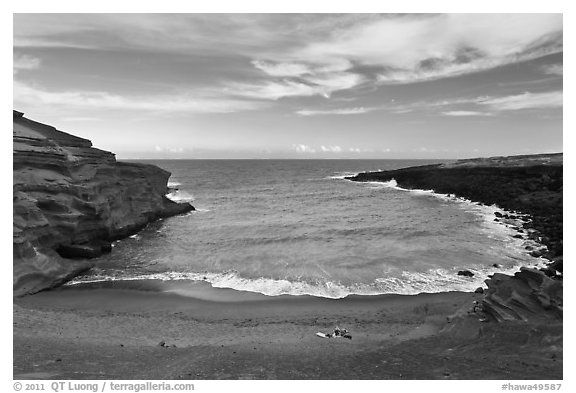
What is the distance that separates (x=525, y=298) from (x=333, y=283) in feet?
32.5

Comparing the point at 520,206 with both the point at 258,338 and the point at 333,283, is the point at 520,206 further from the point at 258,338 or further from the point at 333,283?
the point at 258,338

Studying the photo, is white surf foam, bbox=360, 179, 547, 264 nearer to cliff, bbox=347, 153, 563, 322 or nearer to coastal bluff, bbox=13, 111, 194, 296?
cliff, bbox=347, 153, 563, 322

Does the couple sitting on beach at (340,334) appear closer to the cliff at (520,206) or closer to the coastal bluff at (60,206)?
the cliff at (520,206)

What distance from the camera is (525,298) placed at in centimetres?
1281

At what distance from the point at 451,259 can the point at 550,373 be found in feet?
52.7

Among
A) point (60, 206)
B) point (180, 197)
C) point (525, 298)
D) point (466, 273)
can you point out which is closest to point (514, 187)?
point (466, 273)

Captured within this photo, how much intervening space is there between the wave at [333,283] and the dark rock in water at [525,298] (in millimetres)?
5895

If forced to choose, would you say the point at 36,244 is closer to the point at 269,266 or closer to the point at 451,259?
the point at 269,266

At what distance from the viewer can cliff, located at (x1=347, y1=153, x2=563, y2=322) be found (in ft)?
41.1

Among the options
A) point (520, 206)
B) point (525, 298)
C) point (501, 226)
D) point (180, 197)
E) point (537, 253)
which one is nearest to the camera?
point (525, 298)

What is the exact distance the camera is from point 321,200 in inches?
2327

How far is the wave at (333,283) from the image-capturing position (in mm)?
19625

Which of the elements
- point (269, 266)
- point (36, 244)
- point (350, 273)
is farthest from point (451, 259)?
point (36, 244)

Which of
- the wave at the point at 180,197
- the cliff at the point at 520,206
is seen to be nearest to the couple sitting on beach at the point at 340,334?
the cliff at the point at 520,206
